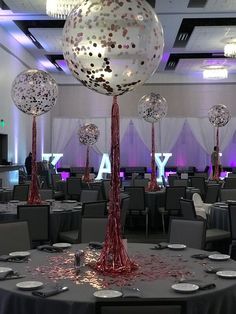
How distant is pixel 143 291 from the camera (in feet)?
9.23

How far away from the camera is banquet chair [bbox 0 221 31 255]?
432 cm

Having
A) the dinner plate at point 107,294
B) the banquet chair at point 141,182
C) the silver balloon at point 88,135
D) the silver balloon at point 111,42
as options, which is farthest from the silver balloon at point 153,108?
the dinner plate at point 107,294

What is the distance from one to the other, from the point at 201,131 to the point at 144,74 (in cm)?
1449

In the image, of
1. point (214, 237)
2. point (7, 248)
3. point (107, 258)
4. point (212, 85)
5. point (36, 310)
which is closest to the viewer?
→ point (36, 310)

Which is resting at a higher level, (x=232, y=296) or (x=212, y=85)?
(x=212, y=85)

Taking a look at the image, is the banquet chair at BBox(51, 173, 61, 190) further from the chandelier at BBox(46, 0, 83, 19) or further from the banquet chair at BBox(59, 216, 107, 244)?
the banquet chair at BBox(59, 216, 107, 244)

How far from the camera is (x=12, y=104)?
14039mm

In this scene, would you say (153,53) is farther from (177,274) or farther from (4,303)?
(4,303)

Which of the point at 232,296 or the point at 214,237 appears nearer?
the point at 232,296

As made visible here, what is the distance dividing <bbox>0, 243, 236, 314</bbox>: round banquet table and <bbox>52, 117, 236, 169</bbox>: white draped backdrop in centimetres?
1342

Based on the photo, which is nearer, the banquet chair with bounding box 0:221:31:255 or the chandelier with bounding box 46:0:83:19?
the banquet chair with bounding box 0:221:31:255

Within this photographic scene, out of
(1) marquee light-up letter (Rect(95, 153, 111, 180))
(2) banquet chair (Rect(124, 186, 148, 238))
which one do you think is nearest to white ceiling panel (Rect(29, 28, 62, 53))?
(1) marquee light-up letter (Rect(95, 153, 111, 180))

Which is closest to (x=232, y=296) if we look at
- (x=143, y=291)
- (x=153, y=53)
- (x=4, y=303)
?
(x=143, y=291)

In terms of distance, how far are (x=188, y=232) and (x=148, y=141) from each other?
41.7 feet
